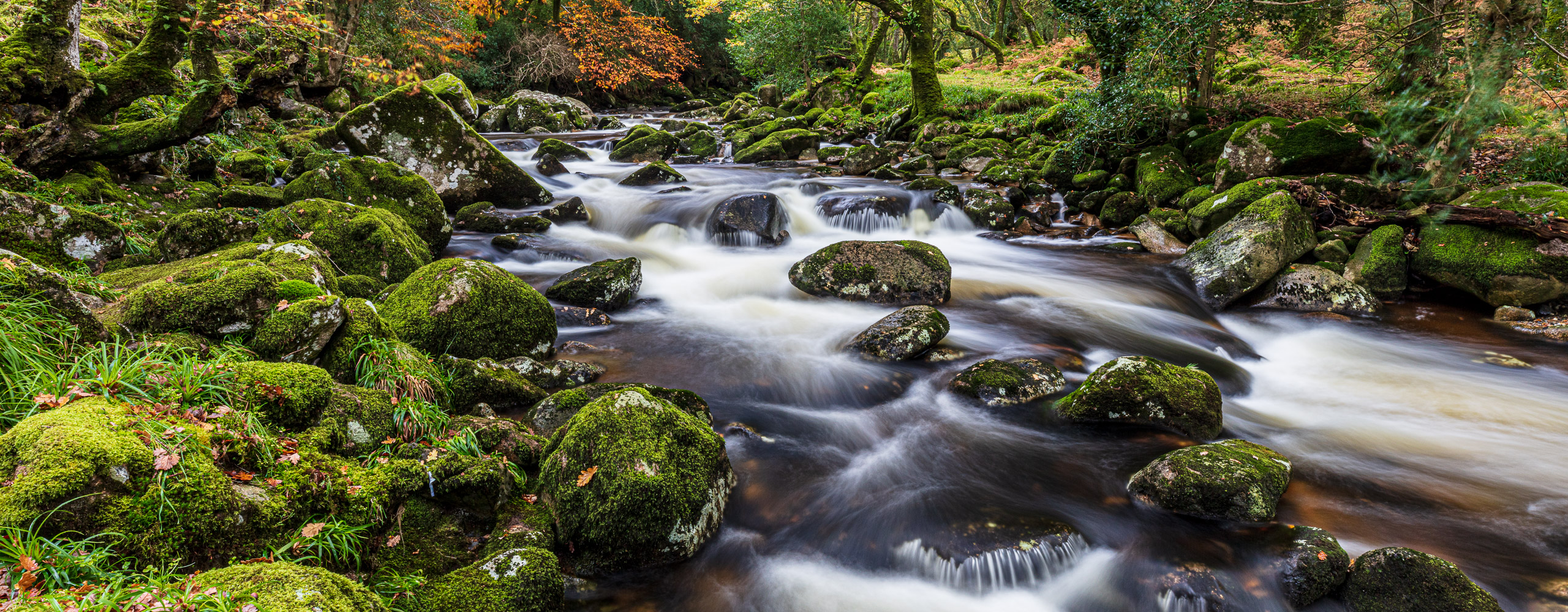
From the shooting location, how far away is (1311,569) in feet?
11.1

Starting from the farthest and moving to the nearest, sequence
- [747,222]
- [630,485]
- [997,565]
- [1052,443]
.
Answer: [747,222], [1052,443], [997,565], [630,485]

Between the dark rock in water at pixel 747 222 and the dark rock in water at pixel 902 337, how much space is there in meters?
4.51

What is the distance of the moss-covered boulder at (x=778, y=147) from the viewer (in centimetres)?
1820

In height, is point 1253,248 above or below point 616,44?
below

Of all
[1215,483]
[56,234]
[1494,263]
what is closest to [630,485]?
[1215,483]

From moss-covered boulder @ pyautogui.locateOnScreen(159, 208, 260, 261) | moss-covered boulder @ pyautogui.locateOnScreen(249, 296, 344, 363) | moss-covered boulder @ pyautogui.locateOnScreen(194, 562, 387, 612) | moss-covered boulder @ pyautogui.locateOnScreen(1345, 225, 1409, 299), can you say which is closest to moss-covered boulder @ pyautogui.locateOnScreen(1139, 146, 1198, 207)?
moss-covered boulder @ pyautogui.locateOnScreen(1345, 225, 1409, 299)

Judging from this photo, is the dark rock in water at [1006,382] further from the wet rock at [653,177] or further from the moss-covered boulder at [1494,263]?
the wet rock at [653,177]

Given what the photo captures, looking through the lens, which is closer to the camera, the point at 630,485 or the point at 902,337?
the point at 630,485

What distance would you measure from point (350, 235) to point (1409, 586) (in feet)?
27.7

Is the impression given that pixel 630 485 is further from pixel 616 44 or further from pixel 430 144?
pixel 616 44

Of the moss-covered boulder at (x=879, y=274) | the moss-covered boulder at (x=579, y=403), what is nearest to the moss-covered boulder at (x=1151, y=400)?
the moss-covered boulder at (x=579, y=403)

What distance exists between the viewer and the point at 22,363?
110 inches

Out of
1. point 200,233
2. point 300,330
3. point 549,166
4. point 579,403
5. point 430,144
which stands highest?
point 430,144

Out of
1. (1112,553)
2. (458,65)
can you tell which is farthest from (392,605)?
(458,65)
